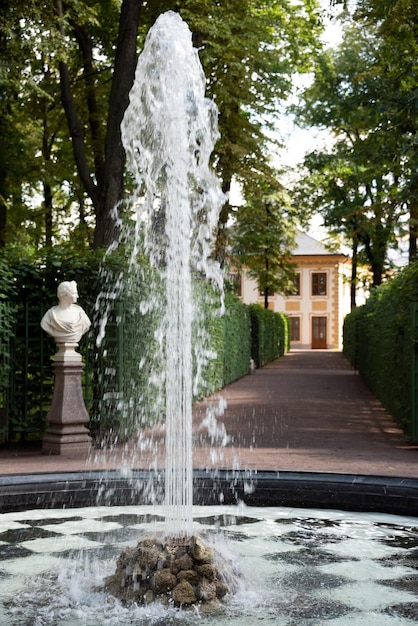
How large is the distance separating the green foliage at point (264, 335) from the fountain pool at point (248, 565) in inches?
1084

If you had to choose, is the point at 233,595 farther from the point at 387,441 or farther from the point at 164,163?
the point at 387,441

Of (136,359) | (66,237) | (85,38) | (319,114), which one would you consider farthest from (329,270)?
(136,359)

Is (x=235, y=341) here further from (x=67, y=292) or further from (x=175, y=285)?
(x=175, y=285)

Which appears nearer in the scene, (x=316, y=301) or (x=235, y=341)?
(x=235, y=341)

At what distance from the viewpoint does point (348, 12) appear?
17.9 m

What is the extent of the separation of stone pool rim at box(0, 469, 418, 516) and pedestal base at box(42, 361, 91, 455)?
3.19m

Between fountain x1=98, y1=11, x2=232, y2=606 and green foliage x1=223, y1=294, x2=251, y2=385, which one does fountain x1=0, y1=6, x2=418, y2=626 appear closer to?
fountain x1=98, y1=11, x2=232, y2=606

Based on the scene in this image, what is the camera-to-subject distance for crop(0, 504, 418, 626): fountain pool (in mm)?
4250

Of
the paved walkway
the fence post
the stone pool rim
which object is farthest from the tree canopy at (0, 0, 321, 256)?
the stone pool rim

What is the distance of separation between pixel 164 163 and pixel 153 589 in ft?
10.4

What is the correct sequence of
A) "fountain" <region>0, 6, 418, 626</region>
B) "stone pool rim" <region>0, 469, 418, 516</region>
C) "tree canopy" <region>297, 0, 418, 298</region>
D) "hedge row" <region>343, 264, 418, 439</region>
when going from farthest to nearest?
1. "tree canopy" <region>297, 0, 418, 298</region>
2. "hedge row" <region>343, 264, 418, 439</region>
3. "stone pool rim" <region>0, 469, 418, 516</region>
4. "fountain" <region>0, 6, 418, 626</region>

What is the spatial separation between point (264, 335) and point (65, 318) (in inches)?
1072

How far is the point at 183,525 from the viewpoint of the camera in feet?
16.1

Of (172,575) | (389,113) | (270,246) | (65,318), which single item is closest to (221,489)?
(172,575)
